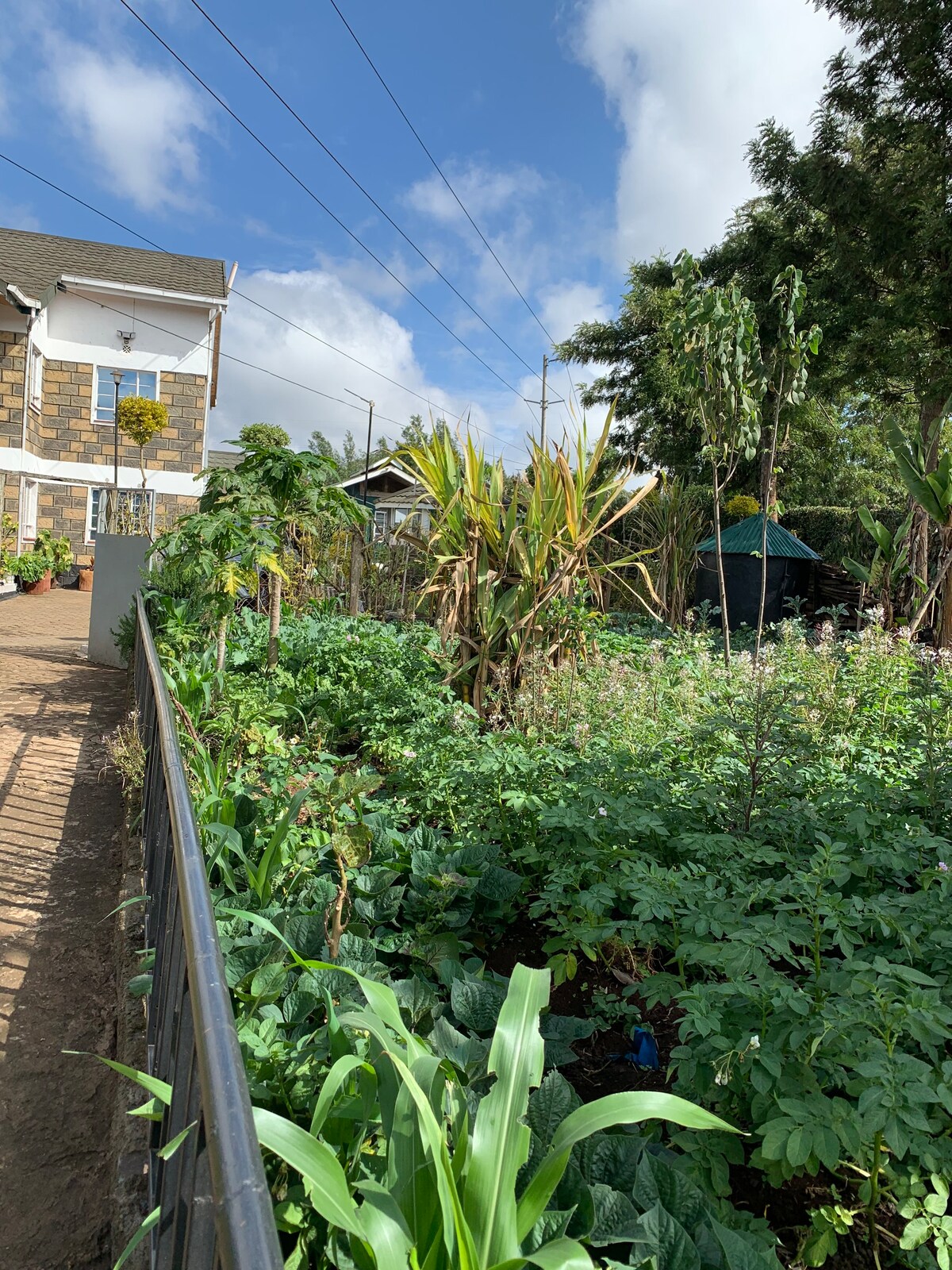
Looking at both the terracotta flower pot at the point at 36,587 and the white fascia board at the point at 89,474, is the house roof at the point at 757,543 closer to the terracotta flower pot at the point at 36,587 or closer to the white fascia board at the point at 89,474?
the terracotta flower pot at the point at 36,587

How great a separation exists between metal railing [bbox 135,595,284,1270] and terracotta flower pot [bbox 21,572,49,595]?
1687 cm

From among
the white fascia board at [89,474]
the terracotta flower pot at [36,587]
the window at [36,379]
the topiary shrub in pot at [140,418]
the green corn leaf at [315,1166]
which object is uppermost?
the window at [36,379]

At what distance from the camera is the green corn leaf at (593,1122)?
1273mm

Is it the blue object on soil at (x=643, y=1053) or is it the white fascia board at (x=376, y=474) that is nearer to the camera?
the blue object on soil at (x=643, y=1053)

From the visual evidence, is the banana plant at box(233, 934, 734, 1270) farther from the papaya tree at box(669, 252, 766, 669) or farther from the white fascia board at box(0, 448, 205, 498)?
the white fascia board at box(0, 448, 205, 498)

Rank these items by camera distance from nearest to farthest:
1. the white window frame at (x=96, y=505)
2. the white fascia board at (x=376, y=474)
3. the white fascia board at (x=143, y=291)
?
1. the white fascia board at (x=376, y=474)
2. the white fascia board at (x=143, y=291)
3. the white window frame at (x=96, y=505)

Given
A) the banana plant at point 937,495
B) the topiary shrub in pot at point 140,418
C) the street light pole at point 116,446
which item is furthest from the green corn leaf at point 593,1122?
the topiary shrub in pot at point 140,418

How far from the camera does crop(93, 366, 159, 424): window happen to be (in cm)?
2194

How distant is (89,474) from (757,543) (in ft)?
57.5

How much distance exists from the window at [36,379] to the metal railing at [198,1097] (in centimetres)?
2116

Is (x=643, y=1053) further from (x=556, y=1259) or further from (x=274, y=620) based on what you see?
(x=274, y=620)

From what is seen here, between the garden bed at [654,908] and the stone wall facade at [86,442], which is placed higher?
the stone wall facade at [86,442]

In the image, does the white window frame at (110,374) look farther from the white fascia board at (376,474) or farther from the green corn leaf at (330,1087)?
the green corn leaf at (330,1087)

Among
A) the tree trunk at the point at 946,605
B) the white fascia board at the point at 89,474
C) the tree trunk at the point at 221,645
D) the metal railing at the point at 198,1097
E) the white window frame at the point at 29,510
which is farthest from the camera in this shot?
the white window frame at the point at 29,510
